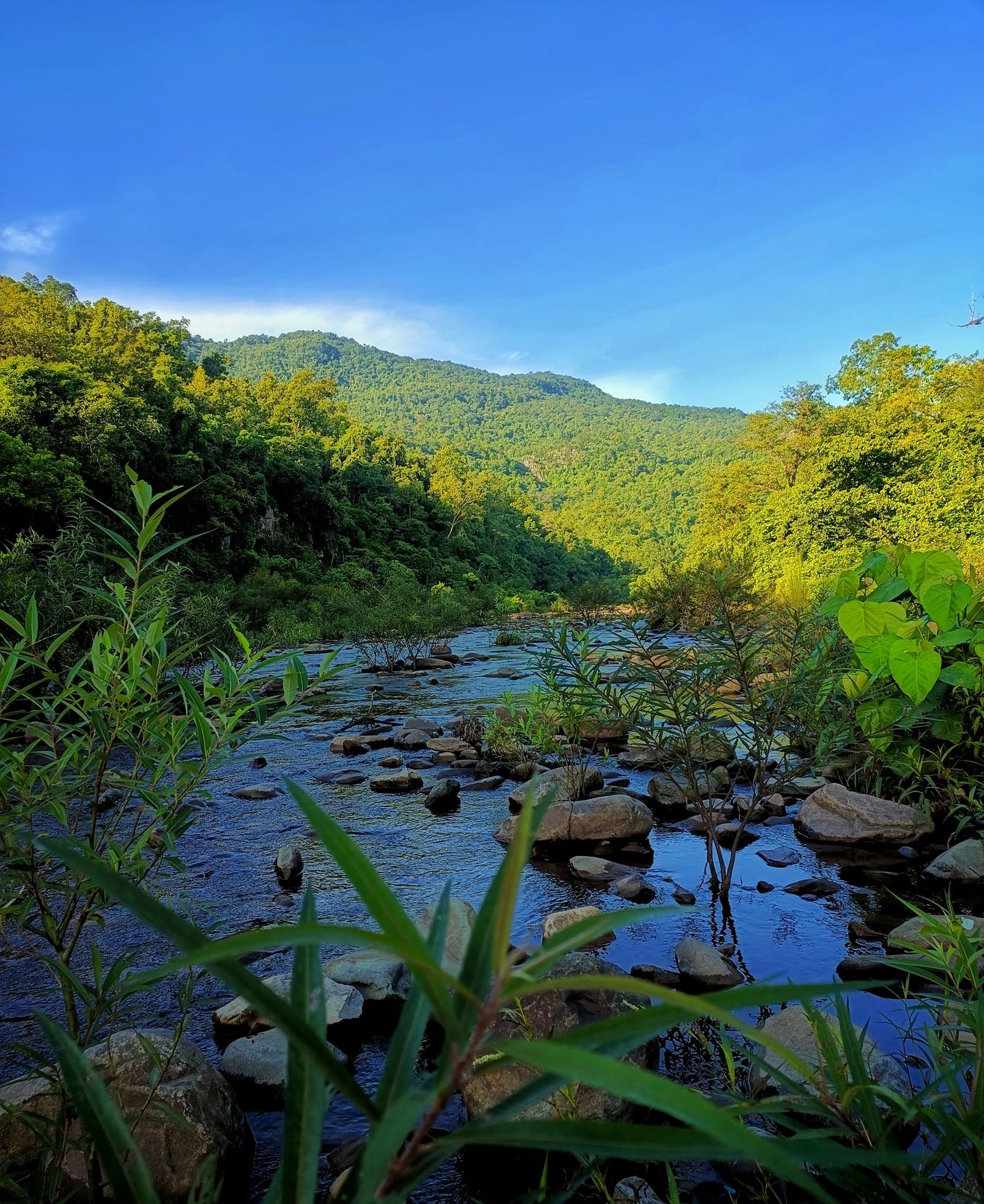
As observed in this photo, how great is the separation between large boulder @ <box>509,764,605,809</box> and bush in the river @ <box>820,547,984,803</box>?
6.75 feet

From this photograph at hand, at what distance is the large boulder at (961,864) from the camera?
402 cm

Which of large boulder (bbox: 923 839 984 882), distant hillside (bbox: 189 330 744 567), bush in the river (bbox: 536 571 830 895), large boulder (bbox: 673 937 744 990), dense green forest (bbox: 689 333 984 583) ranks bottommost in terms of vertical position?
large boulder (bbox: 673 937 744 990)

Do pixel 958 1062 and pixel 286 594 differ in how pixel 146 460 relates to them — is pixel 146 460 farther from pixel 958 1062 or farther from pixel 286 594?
pixel 958 1062

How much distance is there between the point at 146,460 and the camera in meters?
27.2

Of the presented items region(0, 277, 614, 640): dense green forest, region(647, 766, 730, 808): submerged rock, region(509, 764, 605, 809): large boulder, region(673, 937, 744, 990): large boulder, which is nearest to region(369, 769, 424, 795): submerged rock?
region(509, 764, 605, 809): large boulder

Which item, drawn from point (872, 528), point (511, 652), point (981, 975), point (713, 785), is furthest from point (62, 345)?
point (981, 975)

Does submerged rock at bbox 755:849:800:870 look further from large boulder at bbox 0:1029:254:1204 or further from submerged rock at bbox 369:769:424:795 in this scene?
large boulder at bbox 0:1029:254:1204

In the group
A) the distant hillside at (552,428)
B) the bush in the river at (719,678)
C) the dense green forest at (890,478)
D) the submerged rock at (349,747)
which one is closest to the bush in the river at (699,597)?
the bush in the river at (719,678)

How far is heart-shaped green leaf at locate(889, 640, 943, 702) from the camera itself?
4070 millimetres

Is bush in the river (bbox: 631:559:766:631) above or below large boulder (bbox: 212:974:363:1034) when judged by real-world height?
above

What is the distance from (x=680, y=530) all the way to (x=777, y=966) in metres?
73.5

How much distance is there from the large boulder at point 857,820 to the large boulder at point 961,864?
50cm

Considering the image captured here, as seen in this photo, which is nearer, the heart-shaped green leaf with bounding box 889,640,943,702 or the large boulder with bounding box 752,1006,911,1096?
the large boulder with bounding box 752,1006,911,1096

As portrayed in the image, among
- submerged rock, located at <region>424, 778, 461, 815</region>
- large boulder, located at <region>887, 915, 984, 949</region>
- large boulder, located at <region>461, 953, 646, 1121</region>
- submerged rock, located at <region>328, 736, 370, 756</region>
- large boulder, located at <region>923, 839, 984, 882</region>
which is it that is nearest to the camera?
large boulder, located at <region>461, 953, 646, 1121</region>
